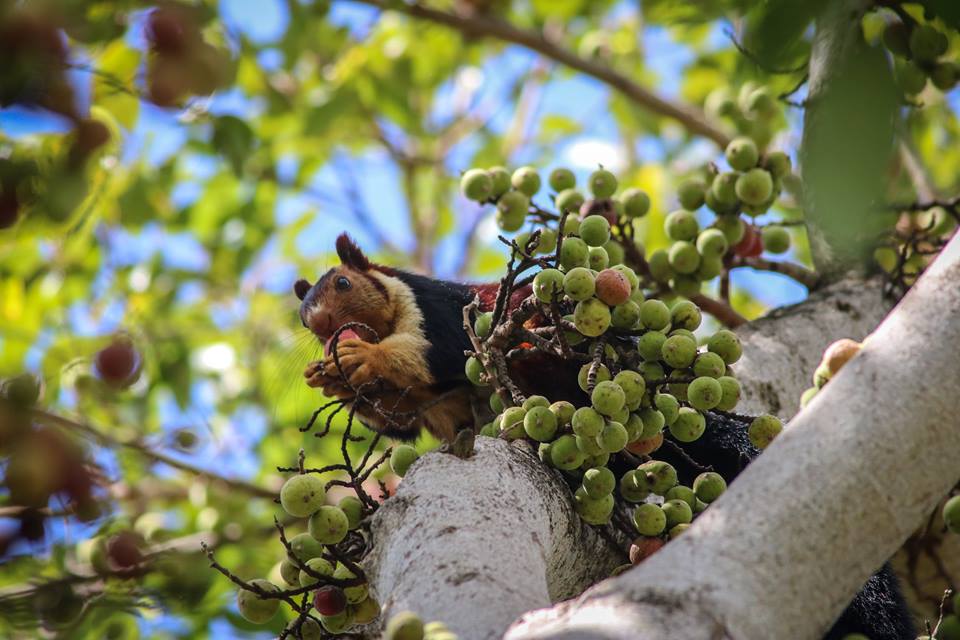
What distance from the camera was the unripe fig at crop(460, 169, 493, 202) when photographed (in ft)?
→ 9.18

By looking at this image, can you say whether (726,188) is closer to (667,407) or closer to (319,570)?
(667,407)

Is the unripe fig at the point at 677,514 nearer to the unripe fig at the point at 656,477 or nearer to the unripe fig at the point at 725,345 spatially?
the unripe fig at the point at 656,477

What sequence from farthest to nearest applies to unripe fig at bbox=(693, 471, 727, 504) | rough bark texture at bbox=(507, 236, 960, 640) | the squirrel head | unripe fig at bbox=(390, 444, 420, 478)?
the squirrel head, unripe fig at bbox=(390, 444, 420, 478), unripe fig at bbox=(693, 471, 727, 504), rough bark texture at bbox=(507, 236, 960, 640)

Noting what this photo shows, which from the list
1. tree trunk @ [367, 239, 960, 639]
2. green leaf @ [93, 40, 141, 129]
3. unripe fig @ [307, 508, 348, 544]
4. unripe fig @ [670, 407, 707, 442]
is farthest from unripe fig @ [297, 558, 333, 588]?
green leaf @ [93, 40, 141, 129]

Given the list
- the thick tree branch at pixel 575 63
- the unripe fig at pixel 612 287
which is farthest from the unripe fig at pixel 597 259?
the thick tree branch at pixel 575 63

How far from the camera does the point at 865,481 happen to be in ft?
4.21

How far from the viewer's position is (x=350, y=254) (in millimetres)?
4051

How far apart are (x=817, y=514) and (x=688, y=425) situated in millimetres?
798

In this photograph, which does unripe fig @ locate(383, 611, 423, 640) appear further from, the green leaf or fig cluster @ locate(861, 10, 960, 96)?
the green leaf

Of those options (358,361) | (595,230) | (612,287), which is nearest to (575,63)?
(358,361)

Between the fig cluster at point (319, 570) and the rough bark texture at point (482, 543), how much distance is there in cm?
15

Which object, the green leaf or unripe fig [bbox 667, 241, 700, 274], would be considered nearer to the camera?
unripe fig [bbox 667, 241, 700, 274]

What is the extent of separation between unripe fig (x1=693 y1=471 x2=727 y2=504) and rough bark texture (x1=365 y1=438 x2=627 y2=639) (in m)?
0.21

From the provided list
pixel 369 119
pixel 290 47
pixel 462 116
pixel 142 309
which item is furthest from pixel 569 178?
pixel 462 116
